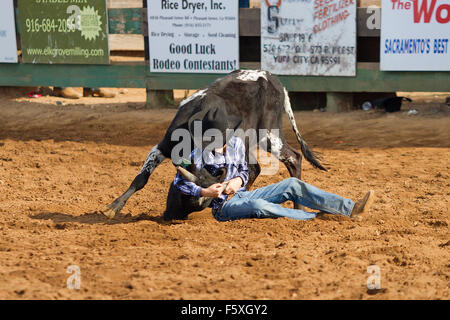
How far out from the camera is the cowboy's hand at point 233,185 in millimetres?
5203

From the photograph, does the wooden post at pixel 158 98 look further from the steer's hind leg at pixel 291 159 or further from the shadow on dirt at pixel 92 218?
the shadow on dirt at pixel 92 218

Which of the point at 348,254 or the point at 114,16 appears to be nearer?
the point at 348,254

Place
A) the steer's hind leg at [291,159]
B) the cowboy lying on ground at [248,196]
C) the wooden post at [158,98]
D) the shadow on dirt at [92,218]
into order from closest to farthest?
the cowboy lying on ground at [248,196] < the shadow on dirt at [92,218] < the steer's hind leg at [291,159] < the wooden post at [158,98]

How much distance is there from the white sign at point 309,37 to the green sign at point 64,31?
8.50 ft

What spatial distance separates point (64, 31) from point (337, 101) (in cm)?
435

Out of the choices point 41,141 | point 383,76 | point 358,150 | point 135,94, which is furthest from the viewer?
point 135,94

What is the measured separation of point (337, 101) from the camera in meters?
10.1

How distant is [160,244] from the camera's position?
5082 millimetres

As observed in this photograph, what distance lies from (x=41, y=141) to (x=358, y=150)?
4.14 meters

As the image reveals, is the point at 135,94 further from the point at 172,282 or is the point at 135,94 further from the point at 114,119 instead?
the point at 172,282

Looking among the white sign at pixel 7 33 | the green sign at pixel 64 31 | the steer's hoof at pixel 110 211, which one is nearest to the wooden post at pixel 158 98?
the green sign at pixel 64 31

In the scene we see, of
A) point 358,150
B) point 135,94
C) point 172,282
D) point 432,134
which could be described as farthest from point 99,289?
point 135,94

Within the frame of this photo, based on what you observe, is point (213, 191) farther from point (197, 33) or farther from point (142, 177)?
point (197, 33)

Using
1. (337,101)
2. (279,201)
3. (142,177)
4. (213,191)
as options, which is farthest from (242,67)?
(213,191)
